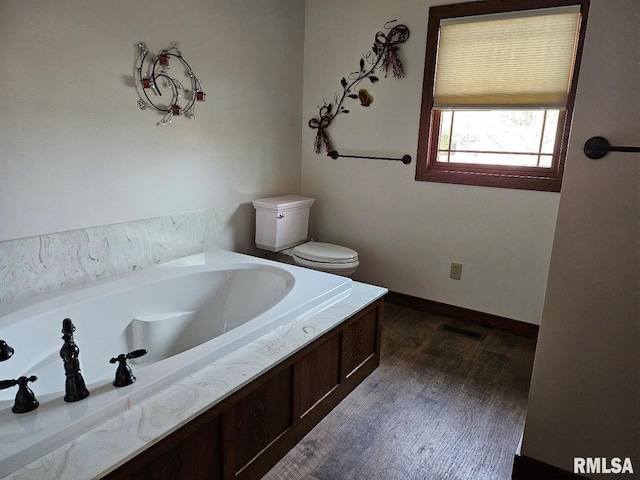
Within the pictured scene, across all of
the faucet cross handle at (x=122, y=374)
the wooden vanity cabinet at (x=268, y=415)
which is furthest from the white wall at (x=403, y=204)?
the faucet cross handle at (x=122, y=374)

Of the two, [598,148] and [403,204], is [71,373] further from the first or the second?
[403,204]

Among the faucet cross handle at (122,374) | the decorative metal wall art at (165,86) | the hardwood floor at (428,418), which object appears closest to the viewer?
the faucet cross handle at (122,374)

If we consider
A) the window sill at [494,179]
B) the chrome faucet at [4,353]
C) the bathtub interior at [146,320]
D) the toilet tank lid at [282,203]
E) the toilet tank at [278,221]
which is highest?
the window sill at [494,179]

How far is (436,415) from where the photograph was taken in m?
1.99

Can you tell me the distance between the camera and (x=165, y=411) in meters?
1.23

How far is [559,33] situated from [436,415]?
84.2 inches

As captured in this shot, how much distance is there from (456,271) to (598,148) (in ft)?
5.63

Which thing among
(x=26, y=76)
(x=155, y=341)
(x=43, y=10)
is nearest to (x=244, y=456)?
(x=155, y=341)

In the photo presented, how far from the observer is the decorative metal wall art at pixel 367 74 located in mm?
2909

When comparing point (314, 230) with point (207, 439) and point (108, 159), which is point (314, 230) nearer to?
point (108, 159)

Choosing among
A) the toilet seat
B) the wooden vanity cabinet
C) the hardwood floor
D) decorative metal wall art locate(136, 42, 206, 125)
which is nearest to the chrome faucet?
the wooden vanity cabinet
